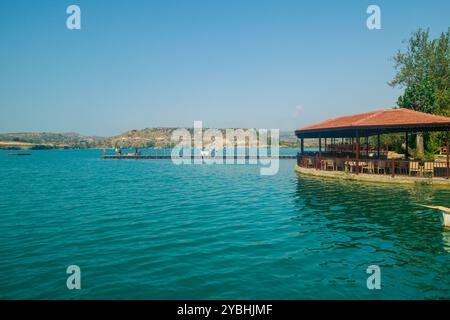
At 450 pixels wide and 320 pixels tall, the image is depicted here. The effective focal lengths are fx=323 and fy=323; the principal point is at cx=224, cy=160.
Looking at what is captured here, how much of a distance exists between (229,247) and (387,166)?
20.0 m

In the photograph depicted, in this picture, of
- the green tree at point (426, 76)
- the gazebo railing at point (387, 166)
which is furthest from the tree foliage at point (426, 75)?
the gazebo railing at point (387, 166)

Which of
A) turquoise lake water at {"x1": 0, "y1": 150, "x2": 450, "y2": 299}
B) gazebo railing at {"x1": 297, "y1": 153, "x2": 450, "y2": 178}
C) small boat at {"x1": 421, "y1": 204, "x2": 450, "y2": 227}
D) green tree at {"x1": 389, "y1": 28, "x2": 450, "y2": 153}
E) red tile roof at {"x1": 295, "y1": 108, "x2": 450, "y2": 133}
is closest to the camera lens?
turquoise lake water at {"x1": 0, "y1": 150, "x2": 450, "y2": 299}

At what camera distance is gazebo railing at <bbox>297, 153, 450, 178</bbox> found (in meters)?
24.4

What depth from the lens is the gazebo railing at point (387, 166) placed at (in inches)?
961

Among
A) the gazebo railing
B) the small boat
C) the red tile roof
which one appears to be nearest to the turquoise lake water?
the small boat

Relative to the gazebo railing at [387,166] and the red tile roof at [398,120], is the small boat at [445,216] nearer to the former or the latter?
the gazebo railing at [387,166]

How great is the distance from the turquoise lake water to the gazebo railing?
4.86 metres

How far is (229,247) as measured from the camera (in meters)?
10.9

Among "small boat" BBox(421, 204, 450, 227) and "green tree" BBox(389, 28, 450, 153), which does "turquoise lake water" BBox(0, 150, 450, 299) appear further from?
"green tree" BBox(389, 28, 450, 153)

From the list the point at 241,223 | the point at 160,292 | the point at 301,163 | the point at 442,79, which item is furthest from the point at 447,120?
the point at 442,79

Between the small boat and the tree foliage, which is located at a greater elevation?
the tree foliage

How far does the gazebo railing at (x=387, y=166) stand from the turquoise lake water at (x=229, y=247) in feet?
15.9

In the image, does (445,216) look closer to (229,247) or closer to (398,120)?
(229,247)
